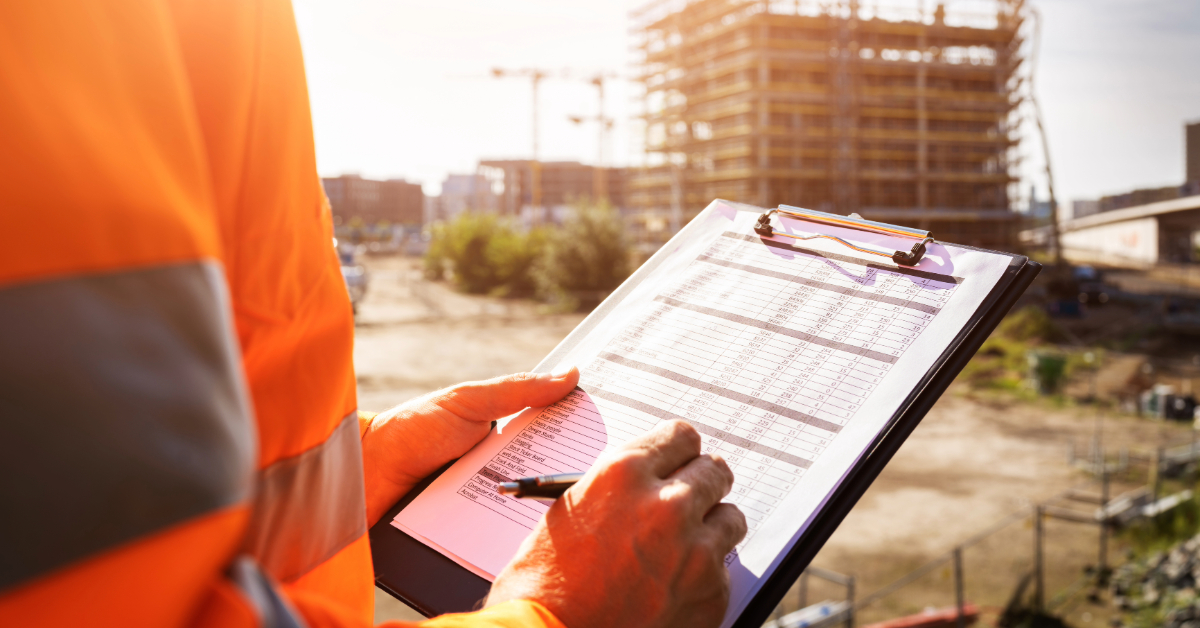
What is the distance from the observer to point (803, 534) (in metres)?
0.81

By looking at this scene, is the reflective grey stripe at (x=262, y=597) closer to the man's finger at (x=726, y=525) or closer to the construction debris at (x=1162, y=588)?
the man's finger at (x=726, y=525)

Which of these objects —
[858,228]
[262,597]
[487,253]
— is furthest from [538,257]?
[262,597]

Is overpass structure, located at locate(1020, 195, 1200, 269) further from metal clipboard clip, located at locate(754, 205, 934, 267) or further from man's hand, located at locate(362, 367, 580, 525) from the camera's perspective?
man's hand, located at locate(362, 367, 580, 525)

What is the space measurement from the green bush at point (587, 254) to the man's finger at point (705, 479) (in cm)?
2498

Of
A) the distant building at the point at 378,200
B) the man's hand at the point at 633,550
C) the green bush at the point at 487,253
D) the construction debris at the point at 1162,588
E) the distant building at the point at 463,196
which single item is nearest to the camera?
the man's hand at the point at 633,550

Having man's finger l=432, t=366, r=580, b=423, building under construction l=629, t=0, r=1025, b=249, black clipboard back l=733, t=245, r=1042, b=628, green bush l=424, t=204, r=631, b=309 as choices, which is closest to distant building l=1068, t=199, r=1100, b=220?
building under construction l=629, t=0, r=1025, b=249

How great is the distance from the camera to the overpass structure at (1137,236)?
35.2 metres

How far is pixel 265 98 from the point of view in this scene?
18.8 inches

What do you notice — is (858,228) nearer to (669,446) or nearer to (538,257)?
(669,446)

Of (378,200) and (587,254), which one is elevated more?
(378,200)

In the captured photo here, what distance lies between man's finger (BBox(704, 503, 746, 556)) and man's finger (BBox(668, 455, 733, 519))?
0.03 ft

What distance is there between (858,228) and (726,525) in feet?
1.84

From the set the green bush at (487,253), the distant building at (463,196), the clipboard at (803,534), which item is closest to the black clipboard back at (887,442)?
the clipboard at (803,534)

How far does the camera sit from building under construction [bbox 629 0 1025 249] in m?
33.8
